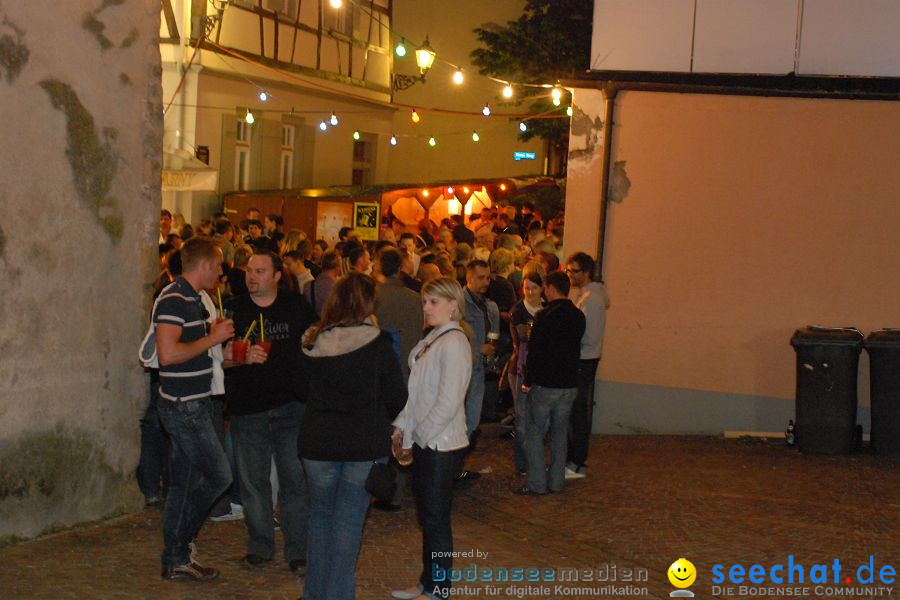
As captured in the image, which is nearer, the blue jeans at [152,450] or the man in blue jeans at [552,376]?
the blue jeans at [152,450]

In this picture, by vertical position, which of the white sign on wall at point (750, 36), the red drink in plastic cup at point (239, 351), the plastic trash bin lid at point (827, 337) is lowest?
the plastic trash bin lid at point (827, 337)

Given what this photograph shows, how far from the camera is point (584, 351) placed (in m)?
9.97

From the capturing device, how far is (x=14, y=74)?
22.0ft

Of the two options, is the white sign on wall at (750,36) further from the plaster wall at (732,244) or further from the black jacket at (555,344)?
the black jacket at (555,344)

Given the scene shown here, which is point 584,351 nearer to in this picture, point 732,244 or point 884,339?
point 732,244

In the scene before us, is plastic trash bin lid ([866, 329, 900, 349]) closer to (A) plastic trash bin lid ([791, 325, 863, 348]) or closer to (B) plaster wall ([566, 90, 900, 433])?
(A) plastic trash bin lid ([791, 325, 863, 348])

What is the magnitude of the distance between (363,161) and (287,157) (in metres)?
3.76

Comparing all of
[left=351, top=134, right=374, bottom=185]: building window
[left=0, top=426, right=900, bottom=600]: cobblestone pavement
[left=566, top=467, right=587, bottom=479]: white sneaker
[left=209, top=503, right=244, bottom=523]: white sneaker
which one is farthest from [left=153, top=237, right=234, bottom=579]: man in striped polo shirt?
[left=351, top=134, right=374, bottom=185]: building window

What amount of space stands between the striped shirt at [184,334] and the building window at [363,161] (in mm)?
23922

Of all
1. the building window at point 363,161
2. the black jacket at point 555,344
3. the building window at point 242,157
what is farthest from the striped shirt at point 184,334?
the building window at point 363,161

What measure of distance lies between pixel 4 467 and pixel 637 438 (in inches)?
284

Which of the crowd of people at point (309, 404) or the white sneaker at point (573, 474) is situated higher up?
the crowd of people at point (309, 404)

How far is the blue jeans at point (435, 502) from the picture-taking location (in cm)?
605

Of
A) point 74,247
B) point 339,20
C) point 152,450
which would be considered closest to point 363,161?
point 339,20
